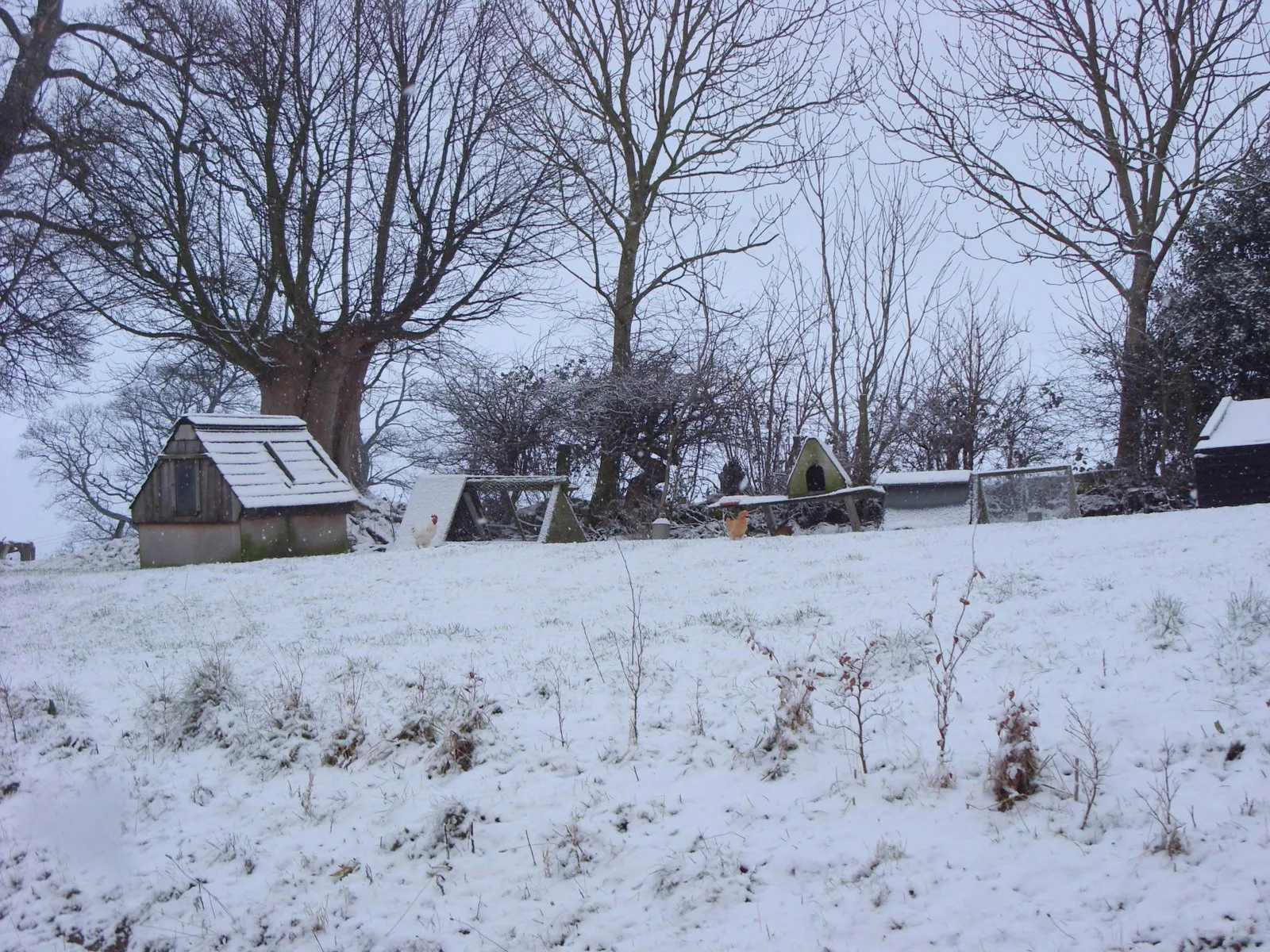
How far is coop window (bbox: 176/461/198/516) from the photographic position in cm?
1275

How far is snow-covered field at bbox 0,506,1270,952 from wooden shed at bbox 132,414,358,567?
6111 millimetres

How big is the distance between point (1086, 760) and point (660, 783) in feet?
5.61

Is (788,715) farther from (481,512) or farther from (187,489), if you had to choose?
(187,489)

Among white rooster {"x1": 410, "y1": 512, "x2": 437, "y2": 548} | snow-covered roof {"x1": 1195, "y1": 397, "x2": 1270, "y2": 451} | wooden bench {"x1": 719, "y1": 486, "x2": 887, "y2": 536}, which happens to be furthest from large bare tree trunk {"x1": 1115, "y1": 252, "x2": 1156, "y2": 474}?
white rooster {"x1": 410, "y1": 512, "x2": 437, "y2": 548}

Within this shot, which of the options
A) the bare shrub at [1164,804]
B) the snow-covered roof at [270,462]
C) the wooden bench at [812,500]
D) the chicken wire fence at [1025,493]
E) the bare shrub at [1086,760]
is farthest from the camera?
the snow-covered roof at [270,462]

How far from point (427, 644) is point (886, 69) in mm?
15593

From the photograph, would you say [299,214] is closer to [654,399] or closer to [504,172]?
[504,172]

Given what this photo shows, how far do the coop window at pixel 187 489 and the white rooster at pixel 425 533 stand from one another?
312 centimetres

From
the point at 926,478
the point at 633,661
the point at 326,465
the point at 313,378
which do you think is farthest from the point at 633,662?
the point at 313,378

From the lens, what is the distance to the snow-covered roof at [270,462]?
12617 millimetres

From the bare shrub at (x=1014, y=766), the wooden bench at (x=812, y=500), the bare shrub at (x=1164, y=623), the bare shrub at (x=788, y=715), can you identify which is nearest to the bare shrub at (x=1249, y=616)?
the bare shrub at (x=1164, y=623)

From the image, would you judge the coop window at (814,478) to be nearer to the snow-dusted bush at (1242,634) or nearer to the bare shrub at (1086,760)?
the snow-dusted bush at (1242,634)

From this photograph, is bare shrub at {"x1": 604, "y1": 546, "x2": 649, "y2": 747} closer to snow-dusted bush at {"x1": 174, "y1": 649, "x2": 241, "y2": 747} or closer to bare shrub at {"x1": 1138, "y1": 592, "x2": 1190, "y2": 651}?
snow-dusted bush at {"x1": 174, "y1": 649, "x2": 241, "y2": 747}

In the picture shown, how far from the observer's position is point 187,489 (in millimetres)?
12828
